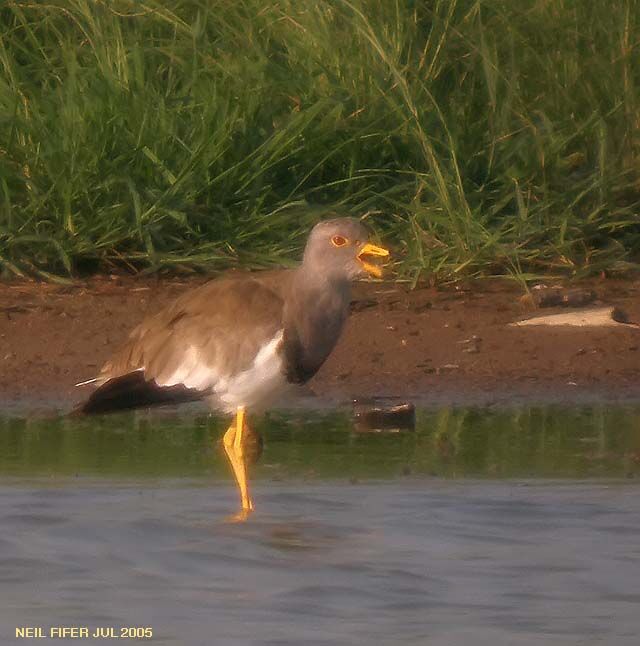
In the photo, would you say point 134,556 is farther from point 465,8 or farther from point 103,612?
point 465,8

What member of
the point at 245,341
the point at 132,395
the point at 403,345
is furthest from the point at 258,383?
the point at 403,345

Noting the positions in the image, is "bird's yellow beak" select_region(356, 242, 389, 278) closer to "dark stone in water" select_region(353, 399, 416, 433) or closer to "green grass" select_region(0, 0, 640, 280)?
"dark stone in water" select_region(353, 399, 416, 433)

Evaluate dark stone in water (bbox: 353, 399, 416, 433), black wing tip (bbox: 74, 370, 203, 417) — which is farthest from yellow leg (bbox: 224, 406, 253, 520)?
dark stone in water (bbox: 353, 399, 416, 433)

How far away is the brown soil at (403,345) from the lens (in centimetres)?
811

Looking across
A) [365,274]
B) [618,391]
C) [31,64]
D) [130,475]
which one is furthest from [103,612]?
[31,64]

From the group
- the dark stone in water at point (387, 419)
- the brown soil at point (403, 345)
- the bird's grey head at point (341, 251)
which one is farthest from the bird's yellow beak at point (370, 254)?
the brown soil at point (403, 345)

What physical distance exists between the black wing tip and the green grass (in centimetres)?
219

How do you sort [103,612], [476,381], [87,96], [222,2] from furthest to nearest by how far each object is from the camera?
1. [222,2]
2. [87,96]
3. [476,381]
4. [103,612]

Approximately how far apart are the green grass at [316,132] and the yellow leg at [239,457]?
2088 mm

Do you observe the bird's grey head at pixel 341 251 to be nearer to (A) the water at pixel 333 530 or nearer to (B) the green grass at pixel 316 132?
(A) the water at pixel 333 530

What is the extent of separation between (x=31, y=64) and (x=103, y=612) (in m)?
4.80

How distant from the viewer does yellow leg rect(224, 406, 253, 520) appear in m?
6.53

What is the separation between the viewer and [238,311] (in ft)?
21.7

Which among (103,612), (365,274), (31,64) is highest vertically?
(31,64)
